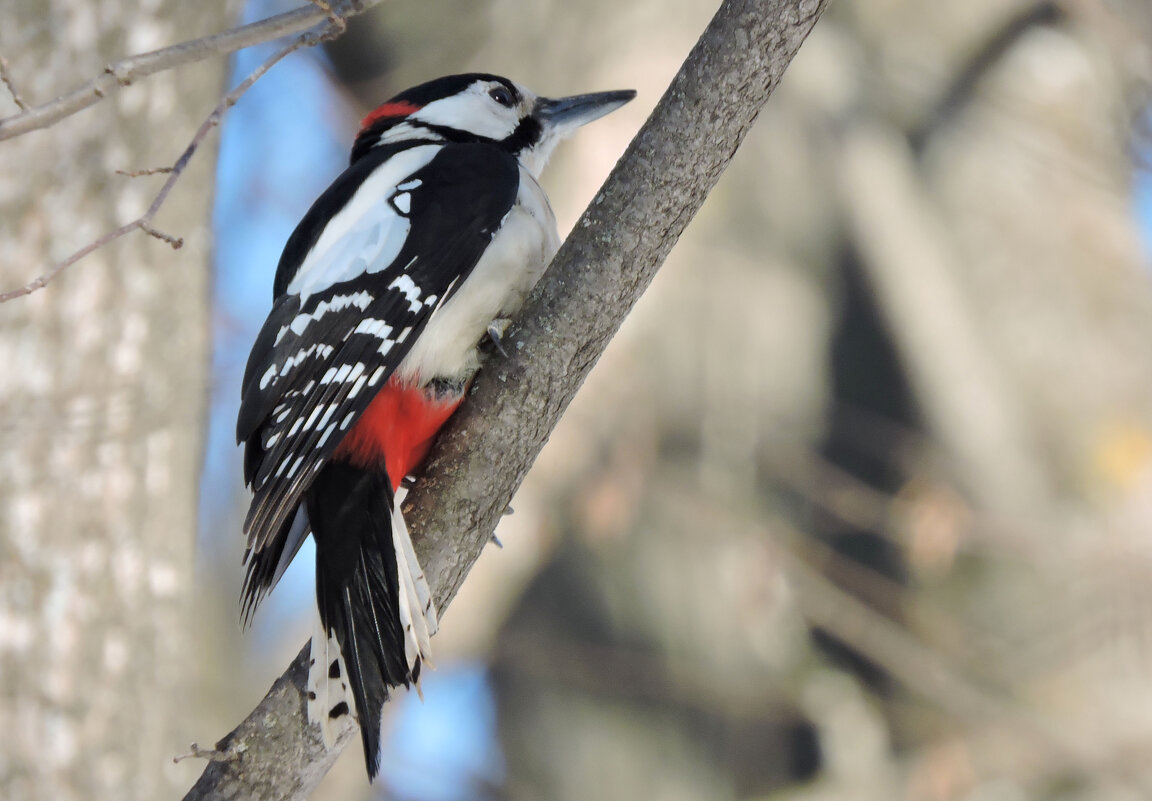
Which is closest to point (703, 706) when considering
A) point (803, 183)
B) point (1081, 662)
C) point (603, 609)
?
point (603, 609)

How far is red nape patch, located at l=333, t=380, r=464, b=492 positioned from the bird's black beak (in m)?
1.11

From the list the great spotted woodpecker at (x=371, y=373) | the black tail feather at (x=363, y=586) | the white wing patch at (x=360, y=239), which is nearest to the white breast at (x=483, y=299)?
the great spotted woodpecker at (x=371, y=373)

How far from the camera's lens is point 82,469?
3064 millimetres

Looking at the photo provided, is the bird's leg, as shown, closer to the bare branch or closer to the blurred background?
the bare branch

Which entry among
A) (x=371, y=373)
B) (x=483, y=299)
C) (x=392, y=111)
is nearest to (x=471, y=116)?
(x=392, y=111)

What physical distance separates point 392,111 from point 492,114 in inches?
11.1

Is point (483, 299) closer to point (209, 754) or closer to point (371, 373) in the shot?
point (371, 373)

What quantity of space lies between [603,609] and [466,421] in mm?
3858

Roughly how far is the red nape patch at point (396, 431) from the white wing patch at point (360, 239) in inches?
10.5

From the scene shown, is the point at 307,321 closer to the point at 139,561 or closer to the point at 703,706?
the point at 139,561

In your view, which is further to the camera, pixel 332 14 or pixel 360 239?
pixel 360 239

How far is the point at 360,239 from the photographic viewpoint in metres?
2.32

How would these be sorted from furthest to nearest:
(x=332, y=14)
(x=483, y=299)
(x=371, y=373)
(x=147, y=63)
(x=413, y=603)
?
1. (x=483, y=299)
2. (x=371, y=373)
3. (x=413, y=603)
4. (x=332, y=14)
5. (x=147, y=63)

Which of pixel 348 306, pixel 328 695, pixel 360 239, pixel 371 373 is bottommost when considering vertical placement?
pixel 328 695
